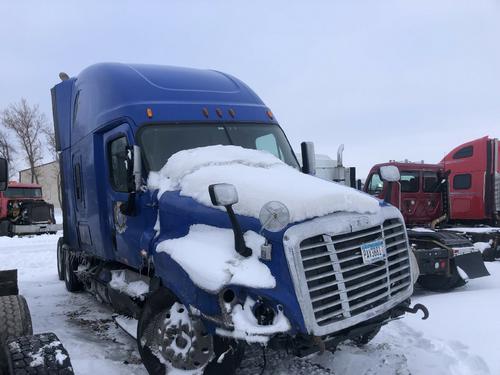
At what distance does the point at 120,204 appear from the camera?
5176mm

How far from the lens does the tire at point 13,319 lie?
337cm

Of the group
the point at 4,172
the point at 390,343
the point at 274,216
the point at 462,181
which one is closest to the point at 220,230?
the point at 274,216

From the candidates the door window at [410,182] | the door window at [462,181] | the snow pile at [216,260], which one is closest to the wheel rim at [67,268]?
the snow pile at [216,260]

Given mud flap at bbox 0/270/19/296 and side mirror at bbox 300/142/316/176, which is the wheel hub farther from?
side mirror at bbox 300/142/316/176

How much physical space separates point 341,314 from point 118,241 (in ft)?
9.65

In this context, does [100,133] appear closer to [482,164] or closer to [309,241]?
[309,241]

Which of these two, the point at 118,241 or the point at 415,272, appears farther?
the point at 118,241

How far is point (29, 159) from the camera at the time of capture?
4059cm

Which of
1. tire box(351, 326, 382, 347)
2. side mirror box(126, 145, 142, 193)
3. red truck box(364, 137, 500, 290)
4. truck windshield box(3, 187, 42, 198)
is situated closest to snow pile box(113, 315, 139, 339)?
side mirror box(126, 145, 142, 193)

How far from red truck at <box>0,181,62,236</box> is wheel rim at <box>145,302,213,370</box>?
18155 millimetres

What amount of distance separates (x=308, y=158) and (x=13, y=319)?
3687mm

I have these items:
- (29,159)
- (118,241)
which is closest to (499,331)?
(118,241)

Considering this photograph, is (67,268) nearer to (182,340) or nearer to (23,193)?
(182,340)

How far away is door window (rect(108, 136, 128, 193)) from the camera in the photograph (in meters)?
5.12
